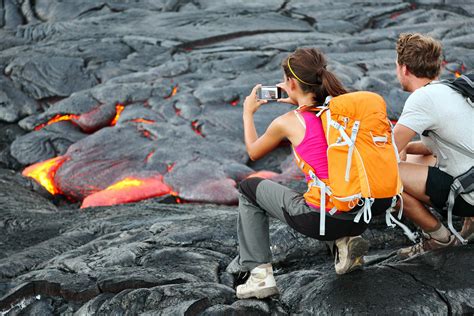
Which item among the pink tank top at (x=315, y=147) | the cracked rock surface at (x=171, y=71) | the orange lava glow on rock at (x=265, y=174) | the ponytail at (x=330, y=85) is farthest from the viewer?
the cracked rock surface at (x=171, y=71)

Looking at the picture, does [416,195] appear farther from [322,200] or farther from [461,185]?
[322,200]

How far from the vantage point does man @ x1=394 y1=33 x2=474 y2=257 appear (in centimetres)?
443

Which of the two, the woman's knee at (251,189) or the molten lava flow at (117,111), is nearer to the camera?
the woman's knee at (251,189)

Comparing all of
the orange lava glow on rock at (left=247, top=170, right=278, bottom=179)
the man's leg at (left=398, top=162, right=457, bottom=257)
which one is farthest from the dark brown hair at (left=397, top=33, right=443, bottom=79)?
the orange lava glow on rock at (left=247, top=170, right=278, bottom=179)

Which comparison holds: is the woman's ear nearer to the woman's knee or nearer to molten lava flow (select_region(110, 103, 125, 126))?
the woman's knee

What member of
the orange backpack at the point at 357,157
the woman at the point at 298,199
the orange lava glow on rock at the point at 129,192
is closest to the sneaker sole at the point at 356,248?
the woman at the point at 298,199

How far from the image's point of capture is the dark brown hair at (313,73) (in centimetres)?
412

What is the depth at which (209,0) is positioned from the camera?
1831cm

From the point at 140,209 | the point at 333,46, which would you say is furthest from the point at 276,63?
the point at 140,209

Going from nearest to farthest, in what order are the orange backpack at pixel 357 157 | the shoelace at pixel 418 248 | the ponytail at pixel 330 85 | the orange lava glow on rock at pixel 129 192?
the orange backpack at pixel 357 157, the ponytail at pixel 330 85, the shoelace at pixel 418 248, the orange lava glow on rock at pixel 129 192

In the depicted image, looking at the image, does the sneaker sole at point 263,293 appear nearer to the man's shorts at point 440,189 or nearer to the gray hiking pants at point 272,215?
the gray hiking pants at point 272,215

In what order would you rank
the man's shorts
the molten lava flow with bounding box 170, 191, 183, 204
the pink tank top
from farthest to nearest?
1. the molten lava flow with bounding box 170, 191, 183, 204
2. the man's shorts
3. the pink tank top

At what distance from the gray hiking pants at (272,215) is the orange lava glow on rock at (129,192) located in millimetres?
6338

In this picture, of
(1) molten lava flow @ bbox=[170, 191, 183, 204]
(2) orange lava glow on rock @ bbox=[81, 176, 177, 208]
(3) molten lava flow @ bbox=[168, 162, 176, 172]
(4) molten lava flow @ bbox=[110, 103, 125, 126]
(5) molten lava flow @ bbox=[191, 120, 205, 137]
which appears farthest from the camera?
(4) molten lava flow @ bbox=[110, 103, 125, 126]
